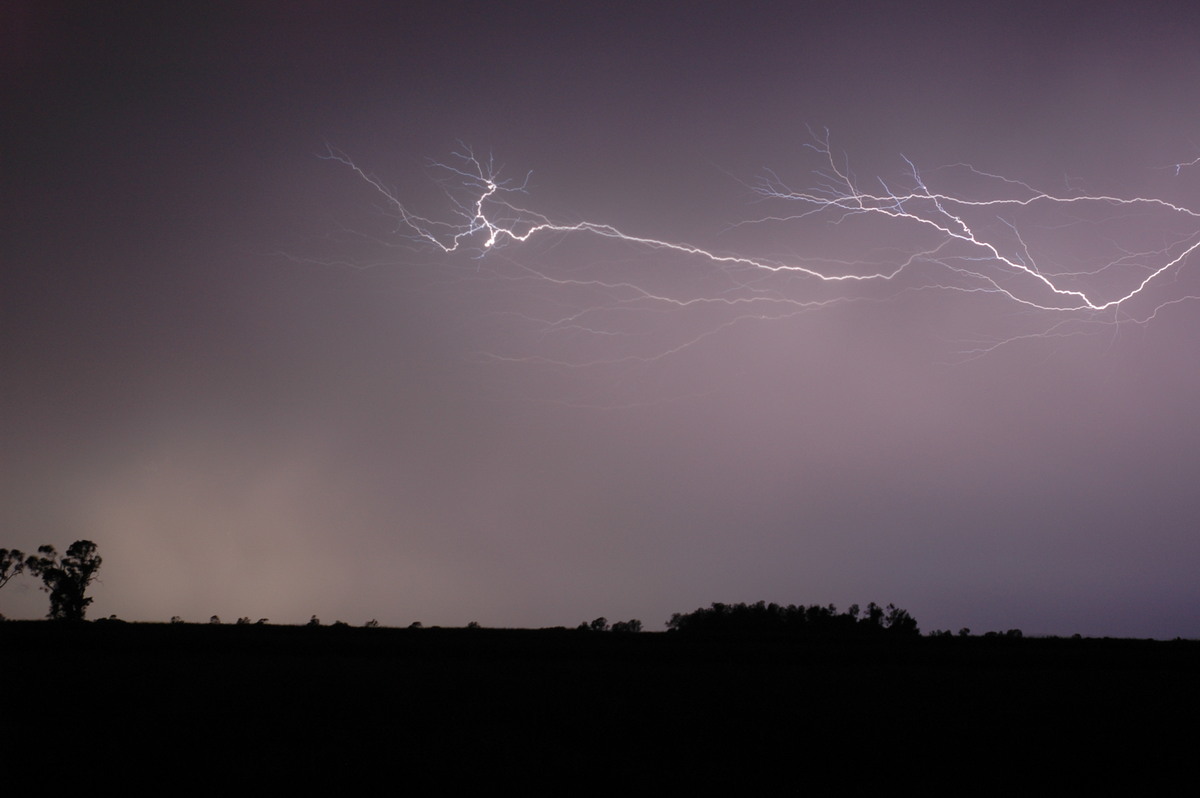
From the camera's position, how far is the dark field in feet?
26.5

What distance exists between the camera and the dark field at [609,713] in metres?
8.07

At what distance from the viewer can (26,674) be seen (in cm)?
1295

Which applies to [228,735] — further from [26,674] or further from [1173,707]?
[1173,707]

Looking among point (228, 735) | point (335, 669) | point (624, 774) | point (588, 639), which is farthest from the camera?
point (588, 639)

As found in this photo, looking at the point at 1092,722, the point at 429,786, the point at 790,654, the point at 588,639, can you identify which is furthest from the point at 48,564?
the point at 1092,722

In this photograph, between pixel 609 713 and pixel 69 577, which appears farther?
pixel 69 577

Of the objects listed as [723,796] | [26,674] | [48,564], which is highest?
[48,564]

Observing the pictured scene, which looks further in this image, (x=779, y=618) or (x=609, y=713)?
(x=779, y=618)

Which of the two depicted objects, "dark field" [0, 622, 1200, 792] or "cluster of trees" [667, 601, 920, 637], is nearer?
"dark field" [0, 622, 1200, 792]

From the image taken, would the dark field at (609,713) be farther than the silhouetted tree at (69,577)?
No

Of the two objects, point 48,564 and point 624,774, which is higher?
point 48,564

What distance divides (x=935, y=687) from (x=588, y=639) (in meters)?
12.2

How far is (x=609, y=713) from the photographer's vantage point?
33.9 ft

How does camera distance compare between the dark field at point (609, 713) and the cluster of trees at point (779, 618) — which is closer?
the dark field at point (609, 713)
